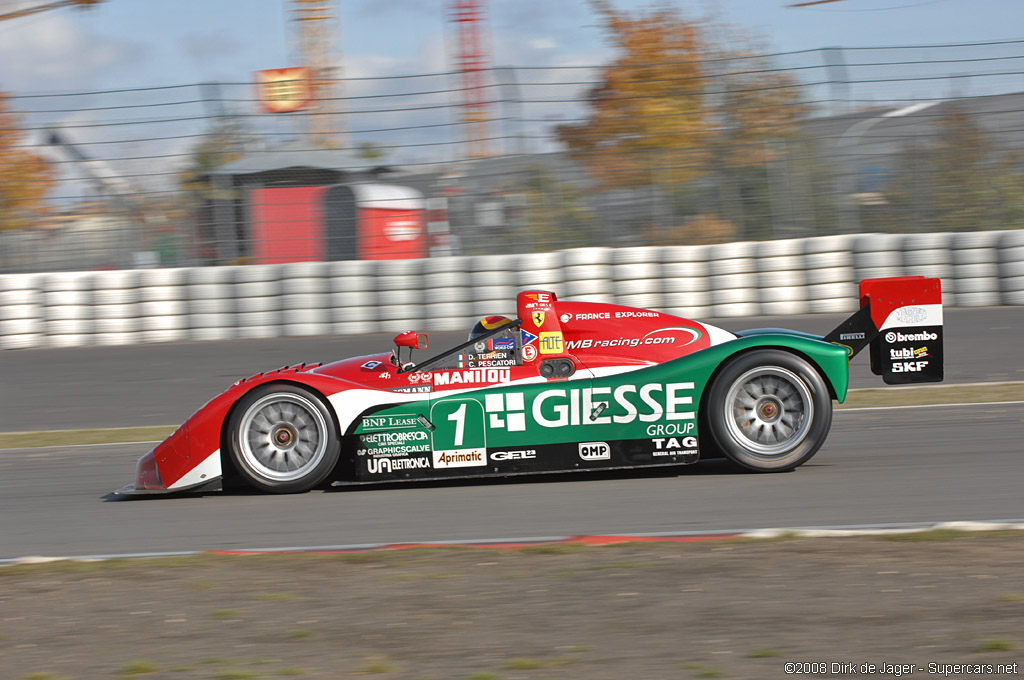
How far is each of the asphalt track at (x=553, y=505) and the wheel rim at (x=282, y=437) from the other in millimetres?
189

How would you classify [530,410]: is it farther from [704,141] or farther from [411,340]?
[704,141]

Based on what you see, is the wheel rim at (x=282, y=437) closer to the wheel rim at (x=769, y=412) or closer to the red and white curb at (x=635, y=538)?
the red and white curb at (x=635, y=538)

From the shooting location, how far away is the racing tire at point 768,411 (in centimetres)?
653

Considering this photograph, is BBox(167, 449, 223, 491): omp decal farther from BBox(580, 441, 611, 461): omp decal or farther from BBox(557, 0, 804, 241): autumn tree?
BBox(557, 0, 804, 241): autumn tree

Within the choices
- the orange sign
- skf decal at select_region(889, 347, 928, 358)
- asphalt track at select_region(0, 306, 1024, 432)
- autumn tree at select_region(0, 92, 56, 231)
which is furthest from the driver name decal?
autumn tree at select_region(0, 92, 56, 231)

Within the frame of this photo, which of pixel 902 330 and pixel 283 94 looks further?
Result: pixel 283 94

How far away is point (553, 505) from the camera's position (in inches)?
239

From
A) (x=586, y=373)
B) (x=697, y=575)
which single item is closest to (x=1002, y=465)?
(x=586, y=373)

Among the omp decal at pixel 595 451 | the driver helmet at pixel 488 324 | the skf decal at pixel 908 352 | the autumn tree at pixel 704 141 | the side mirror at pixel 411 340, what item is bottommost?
the omp decal at pixel 595 451

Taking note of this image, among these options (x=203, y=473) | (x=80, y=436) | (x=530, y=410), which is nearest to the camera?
(x=530, y=410)

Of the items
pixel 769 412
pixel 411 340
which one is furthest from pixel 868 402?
pixel 411 340

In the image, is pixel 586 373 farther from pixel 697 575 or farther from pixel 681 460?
pixel 697 575

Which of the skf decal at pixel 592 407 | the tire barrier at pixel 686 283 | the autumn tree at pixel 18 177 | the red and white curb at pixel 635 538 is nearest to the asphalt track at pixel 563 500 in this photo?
the red and white curb at pixel 635 538

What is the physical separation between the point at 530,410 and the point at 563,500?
603 mm
